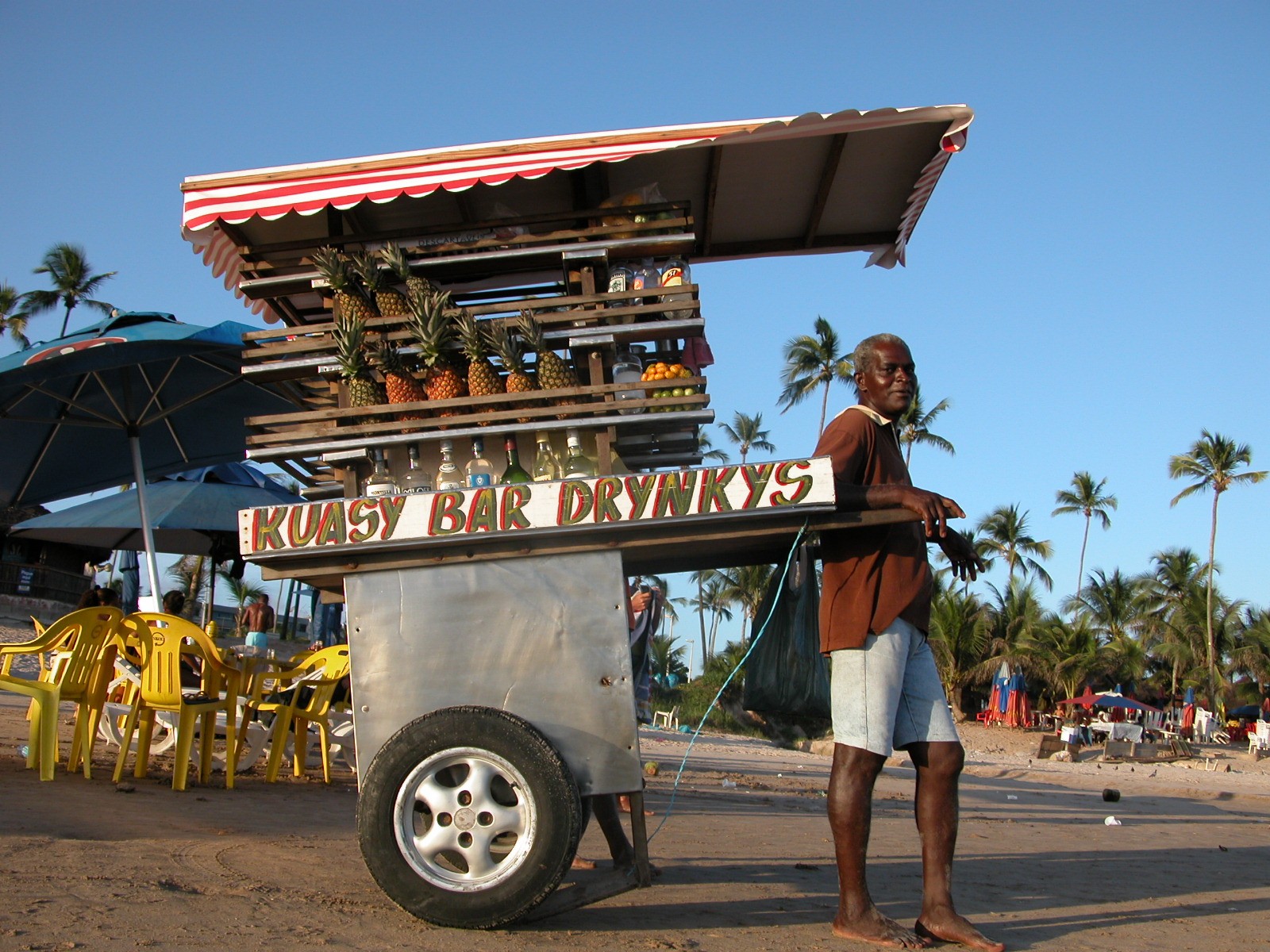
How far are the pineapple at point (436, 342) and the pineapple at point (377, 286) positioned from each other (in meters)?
0.14

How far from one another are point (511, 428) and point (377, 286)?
94cm

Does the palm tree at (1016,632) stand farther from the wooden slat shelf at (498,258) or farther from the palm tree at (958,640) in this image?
the wooden slat shelf at (498,258)

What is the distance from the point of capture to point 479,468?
14.1 ft

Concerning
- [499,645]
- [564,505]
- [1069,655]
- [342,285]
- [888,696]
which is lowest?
[1069,655]

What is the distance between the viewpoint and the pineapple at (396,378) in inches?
169

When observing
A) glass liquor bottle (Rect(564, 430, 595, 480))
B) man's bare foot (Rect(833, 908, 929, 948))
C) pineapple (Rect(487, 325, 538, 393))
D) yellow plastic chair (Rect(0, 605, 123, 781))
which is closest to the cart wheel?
man's bare foot (Rect(833, 908, 929, 948))

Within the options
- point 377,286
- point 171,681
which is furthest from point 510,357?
point 171,681

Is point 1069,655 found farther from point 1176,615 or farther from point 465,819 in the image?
point 465,819

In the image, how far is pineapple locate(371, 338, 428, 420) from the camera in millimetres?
4297

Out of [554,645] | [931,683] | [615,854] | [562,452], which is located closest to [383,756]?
[554,645]

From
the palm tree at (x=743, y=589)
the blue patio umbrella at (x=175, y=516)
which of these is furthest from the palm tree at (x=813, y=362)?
the blue patio umbrella at (x=175, y=516)

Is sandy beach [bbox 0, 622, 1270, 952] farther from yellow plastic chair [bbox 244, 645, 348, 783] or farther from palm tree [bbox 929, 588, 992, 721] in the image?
palm tree [bbox 929, 588, 992, 721]

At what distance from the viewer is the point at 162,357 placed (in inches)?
388

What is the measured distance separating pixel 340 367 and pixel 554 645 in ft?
5.42
